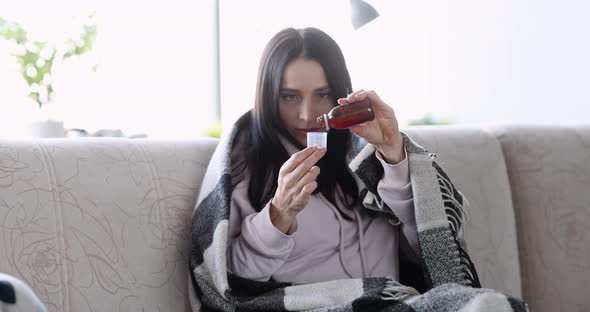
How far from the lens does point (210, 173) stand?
5.03ft

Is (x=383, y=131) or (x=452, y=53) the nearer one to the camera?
(x=383, y=131)

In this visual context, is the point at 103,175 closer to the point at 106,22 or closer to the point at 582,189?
the point at 582,189

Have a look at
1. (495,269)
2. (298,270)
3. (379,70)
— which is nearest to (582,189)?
(495,269)

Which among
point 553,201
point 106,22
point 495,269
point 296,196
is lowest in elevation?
point 495,269

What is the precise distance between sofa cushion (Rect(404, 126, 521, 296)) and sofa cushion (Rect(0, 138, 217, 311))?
624 millimetres

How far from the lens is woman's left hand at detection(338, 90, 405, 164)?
4.84 ft

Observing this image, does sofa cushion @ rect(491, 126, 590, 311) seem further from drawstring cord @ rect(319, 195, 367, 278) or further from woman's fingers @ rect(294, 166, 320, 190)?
woman's fingers @ rect(294, 166, 320, 190)

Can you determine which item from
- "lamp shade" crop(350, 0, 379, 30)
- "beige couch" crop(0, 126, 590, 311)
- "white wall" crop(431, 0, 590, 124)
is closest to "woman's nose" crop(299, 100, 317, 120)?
"beige couch" crop(0, 126, 590, 311)

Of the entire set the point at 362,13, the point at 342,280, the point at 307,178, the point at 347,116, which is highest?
the point at 362,13

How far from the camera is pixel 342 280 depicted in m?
1.43

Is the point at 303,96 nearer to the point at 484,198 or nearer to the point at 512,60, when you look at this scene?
the point at 484,198

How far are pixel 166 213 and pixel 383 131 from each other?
47cm

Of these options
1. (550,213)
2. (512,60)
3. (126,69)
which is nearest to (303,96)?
(550,213)

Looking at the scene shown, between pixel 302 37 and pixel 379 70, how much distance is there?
7.21ft
